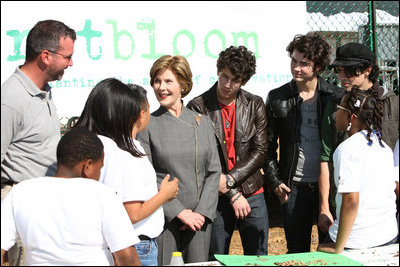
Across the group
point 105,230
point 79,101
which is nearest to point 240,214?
point 105,230

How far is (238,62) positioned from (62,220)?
5.65 feet

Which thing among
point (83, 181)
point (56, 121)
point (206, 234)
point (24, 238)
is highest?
point (56, 121)

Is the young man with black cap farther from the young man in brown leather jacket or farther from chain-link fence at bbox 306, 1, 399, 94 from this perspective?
chain-link fence at bbox 306, 1, 399, 94

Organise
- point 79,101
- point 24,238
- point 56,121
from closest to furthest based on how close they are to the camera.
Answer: point 24,238 → point 56,121 → point 79,101

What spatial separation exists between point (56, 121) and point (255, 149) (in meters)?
1.29

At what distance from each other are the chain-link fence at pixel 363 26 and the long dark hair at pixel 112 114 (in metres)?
2.84

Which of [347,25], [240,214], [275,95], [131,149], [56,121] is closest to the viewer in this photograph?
[131,149]

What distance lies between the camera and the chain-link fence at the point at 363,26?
15.5 feet

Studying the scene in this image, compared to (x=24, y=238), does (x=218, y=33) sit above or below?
above

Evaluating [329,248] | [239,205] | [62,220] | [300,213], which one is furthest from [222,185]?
[62,220]

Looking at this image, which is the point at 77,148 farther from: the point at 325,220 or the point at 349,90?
the point at 349,90

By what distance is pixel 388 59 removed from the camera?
506cm

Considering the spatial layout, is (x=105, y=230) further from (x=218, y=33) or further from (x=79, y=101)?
(x=218, y=33)

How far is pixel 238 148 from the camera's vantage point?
324cm
